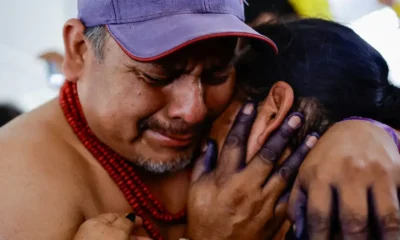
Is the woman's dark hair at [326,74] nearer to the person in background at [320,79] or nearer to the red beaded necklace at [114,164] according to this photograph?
the person in background at [320,79]

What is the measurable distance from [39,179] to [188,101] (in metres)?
0.25

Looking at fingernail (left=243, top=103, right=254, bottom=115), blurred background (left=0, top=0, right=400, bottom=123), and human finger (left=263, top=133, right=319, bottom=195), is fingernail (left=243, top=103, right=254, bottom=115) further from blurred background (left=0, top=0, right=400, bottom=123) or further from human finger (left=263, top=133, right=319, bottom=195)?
blurred background (left=0, top=0, right=400, bottom=123)

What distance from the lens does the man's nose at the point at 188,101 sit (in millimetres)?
786

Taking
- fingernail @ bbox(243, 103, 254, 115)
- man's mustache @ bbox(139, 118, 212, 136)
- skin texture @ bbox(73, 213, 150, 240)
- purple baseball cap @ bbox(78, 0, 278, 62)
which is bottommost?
skin texture @ bbox(73, 213, 150, 240)

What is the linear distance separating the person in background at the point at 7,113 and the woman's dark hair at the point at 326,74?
84 centimetres

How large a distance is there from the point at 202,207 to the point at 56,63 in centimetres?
105

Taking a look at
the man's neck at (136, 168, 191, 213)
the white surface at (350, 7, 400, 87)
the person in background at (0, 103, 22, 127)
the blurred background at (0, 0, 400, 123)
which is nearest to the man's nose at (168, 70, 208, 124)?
the man's neck at (136, 168, 191, 213)

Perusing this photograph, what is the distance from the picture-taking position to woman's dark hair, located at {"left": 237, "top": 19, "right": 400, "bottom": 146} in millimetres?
857

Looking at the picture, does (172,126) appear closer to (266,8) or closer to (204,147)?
(204,147)

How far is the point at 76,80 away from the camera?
0.90 m

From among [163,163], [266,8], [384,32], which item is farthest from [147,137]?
[384,32]

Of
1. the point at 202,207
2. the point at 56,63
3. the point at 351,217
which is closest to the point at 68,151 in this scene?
the point at 202,207

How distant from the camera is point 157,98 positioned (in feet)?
2.62

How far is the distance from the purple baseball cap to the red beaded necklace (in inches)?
6.0
